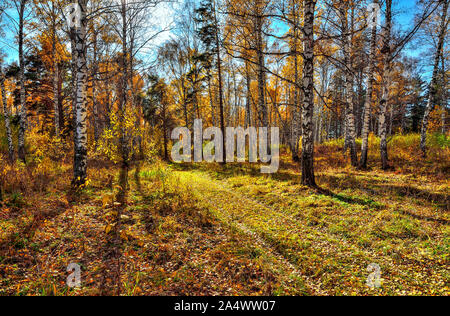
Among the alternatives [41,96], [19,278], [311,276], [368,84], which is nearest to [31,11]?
[41,96]

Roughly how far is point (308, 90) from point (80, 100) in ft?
24.8

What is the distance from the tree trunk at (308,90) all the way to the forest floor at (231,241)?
975 mm

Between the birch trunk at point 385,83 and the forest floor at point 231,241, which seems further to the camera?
the birch trunk at point 385,83

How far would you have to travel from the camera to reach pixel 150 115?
2344cm

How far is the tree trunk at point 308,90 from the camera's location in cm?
674

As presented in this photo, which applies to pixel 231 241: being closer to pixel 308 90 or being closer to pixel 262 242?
pixel 262 242

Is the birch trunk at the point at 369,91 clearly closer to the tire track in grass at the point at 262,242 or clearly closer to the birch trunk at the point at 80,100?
the tire track in grass at the point at 262,242

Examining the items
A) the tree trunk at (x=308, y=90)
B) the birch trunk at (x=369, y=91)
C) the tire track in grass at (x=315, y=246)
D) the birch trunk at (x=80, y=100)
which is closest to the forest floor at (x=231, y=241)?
the tire track in grass at (x=315, y=246)

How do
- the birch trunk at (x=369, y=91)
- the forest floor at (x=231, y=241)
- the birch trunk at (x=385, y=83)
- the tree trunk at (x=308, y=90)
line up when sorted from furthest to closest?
1. the birch trunk at (x=369, y=91)
2. the birch trunk at (x=385, y=83)
3. the tree trunk at (x=308, y=90)
4. the forest floor at (x=231, y=241)

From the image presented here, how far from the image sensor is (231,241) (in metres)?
4.18

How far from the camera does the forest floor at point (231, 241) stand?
2.85 meters


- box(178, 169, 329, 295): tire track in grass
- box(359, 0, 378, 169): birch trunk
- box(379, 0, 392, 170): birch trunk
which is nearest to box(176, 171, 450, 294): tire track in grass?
box(178, 169, 329, 295): tire track in grass

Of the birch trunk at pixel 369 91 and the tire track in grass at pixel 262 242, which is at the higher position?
the birch trunk at pixel 369 91

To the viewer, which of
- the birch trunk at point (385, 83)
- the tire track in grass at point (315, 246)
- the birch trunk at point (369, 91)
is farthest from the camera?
the birch trunk at point (369, 91)
